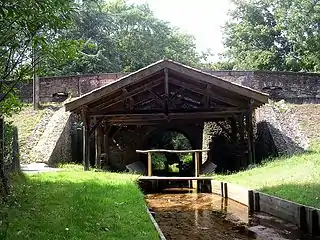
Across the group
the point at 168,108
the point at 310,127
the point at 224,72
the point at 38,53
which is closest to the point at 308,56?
the point at 224,72

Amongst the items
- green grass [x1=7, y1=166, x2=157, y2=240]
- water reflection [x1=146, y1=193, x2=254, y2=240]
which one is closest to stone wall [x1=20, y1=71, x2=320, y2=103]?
water reflection [x1=146, y1=193, x2=254, y2=240]

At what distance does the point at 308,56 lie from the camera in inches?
1083

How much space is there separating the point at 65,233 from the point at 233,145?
40.0 feet

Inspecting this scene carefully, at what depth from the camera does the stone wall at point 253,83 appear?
21.3 m

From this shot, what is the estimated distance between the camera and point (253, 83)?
21.3 meters

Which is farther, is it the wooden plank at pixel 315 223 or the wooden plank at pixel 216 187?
the wooden plank at pixel 216 187

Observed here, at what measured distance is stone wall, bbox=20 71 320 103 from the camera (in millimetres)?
21312

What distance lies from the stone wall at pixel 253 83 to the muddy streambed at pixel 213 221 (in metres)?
10.5

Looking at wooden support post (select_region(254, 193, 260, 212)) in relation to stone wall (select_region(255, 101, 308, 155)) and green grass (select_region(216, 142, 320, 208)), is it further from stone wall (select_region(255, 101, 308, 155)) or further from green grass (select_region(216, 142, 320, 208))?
stone wall (select_region(255, 101, 308, 155))

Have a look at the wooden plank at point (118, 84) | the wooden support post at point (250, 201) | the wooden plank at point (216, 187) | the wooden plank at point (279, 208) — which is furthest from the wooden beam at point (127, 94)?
the wooden plank at point (279, 208)

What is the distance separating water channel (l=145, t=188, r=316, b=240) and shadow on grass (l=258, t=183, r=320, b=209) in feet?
1.61

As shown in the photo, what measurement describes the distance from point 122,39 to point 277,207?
94.5 ft

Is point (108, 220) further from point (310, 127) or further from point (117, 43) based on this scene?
point (117, 43)

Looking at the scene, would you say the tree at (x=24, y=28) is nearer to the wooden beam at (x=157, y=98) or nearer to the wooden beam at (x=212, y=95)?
the wooden beam at (x=157, y=98)
